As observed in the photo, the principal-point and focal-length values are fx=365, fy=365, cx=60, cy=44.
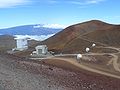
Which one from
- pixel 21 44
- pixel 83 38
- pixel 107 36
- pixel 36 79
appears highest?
pixel 36 79

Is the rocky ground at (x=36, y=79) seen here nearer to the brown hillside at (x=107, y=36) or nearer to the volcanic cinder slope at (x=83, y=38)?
the volcanic cinder slope at (x=83, y=38)

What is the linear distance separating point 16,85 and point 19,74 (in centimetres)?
419

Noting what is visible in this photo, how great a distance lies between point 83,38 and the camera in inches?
5133

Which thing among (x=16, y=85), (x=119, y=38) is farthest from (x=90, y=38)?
(x=16, y=85)

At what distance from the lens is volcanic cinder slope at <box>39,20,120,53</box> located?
117 metres

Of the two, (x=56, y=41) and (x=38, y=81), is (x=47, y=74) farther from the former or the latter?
(x=56, y=41)

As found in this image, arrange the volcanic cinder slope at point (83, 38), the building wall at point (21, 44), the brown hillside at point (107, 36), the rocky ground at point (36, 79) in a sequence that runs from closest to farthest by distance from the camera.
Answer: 1. the rocky ground at point (36, 79)
2. the volcanic cinder slope at point (83, 38)
3. the brown hillside at point (107, 36)
4. the building wall at point (21, 44)

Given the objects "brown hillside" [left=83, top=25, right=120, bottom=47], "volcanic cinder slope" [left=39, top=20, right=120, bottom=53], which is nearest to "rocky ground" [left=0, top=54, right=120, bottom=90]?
"volcanic cinder slope" [left=39, top=20, right=120, bottom=53]

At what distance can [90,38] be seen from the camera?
426 feet

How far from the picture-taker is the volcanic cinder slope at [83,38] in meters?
117

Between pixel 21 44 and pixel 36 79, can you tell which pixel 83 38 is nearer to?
pixel 21 44

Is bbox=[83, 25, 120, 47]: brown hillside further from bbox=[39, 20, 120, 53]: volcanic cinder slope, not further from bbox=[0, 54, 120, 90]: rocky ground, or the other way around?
bbox=[0, 54, 120, 90]: rocky ground

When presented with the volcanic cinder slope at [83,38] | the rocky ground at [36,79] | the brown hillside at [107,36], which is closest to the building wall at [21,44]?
the volcanic cinder slope at [83,38]

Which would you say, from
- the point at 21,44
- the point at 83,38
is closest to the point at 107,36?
the point at 83,38
